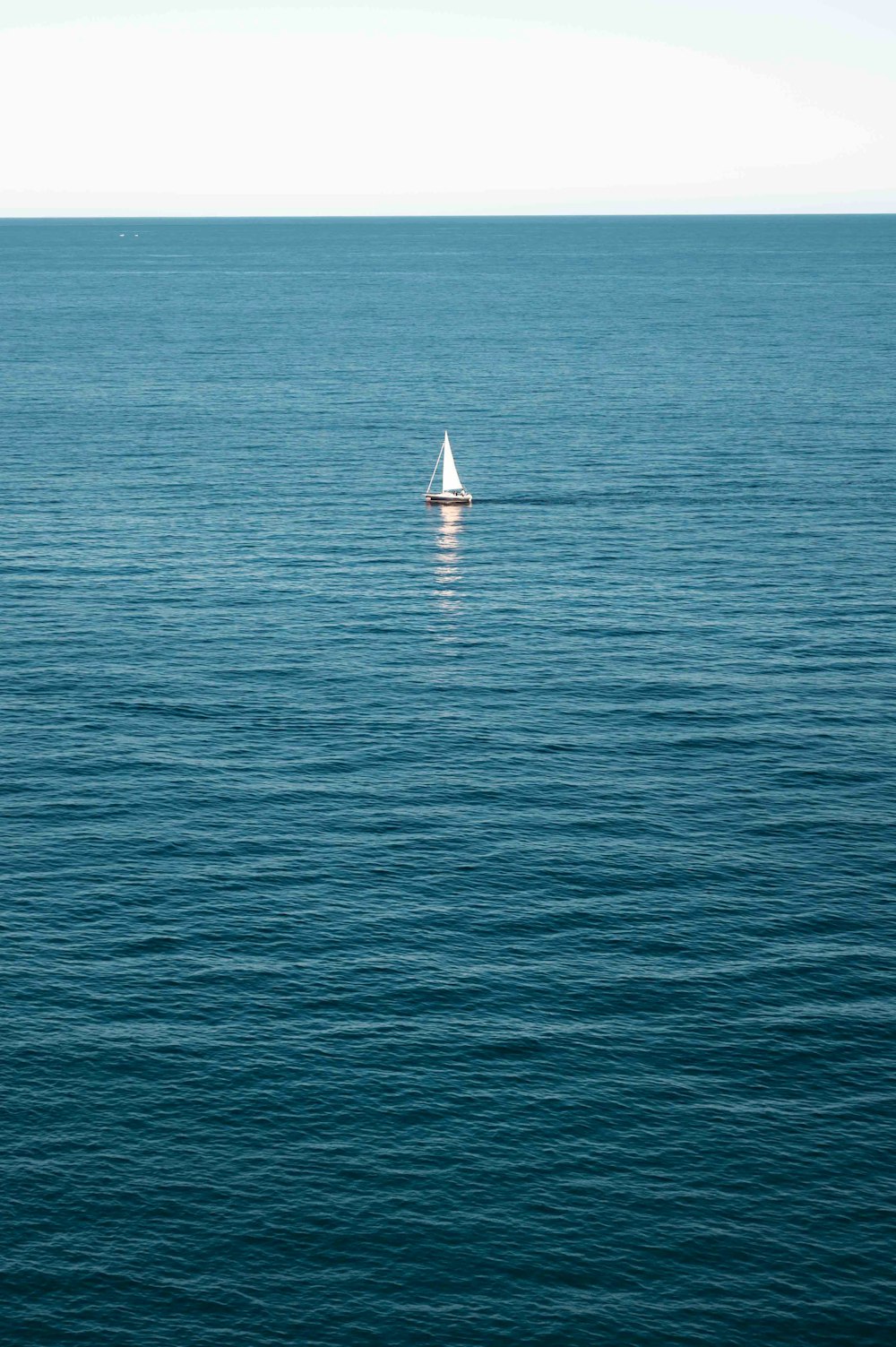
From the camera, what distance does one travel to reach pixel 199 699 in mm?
127500

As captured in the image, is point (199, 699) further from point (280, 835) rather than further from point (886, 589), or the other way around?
point (886, 589)

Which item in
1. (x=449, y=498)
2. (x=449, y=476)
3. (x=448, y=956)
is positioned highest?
(x=449, y=476)

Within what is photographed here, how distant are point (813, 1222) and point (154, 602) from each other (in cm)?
9633

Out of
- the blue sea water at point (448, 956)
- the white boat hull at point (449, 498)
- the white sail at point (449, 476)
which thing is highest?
the white sail at point (449, 476)

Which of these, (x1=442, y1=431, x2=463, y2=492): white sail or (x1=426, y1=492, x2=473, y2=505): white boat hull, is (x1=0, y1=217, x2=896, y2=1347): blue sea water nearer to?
(x1=442, y1=431, x2=463, y2=492): white sail

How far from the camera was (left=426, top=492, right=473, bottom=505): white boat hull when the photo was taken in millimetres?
188625

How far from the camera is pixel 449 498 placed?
189 metres

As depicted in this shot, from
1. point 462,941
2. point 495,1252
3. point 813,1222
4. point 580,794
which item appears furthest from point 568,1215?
point 580,794

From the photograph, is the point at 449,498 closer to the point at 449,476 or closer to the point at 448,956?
the point at 449,476

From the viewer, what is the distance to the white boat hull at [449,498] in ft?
619

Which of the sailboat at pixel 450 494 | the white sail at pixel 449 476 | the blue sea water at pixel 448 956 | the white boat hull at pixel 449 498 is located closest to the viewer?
the blue sea water at pixel 448 956

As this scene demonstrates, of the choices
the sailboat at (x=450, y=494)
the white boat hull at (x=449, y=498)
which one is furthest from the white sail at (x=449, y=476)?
the white boat hull at (x=449, y=498)

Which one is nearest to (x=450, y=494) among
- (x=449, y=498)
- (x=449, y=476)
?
(x=449, y=498)

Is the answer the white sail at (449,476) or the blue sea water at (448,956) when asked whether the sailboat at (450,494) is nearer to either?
the white sail at (449,476)
